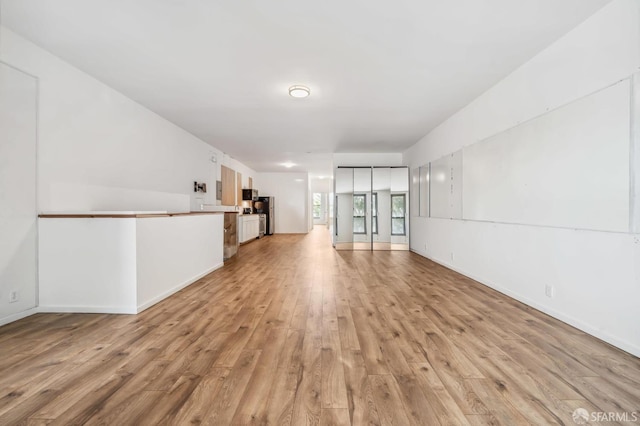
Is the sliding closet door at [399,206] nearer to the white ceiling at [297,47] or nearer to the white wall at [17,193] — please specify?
the white ceiling at [297,47]

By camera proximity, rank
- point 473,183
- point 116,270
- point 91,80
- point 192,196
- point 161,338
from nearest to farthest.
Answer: point 161,338 → point 116,270 → point 91,80 → point 473,183 → point 192,196

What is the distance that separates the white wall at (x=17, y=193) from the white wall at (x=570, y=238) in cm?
524

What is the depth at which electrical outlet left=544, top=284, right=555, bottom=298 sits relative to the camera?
2814 millimetres

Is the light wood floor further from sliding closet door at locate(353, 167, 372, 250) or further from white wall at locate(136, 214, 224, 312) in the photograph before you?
sliding closet door at locate(353, 167, 372, 250)

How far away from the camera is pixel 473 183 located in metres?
4.30

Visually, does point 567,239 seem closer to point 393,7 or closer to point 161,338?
point 393,7

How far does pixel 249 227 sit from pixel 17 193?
21.9ft

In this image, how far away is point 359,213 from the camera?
757 centimetres

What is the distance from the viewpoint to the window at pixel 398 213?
736 cm

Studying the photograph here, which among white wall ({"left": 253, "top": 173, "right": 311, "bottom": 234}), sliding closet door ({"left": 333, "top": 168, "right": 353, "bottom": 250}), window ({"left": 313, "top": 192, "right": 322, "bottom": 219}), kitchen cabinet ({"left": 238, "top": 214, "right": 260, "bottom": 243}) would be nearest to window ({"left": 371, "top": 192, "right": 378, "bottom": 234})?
sliding closet door ({"left": 333, "top": 168, "right": 353, "bottom": 250})

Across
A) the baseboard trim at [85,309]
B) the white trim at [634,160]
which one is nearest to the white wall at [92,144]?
the baseboard trim at [85,309]

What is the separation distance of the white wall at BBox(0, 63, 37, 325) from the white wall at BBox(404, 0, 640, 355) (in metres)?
5.24

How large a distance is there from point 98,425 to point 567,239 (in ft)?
12.3

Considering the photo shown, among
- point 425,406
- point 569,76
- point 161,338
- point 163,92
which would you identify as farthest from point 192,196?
point 569,76
